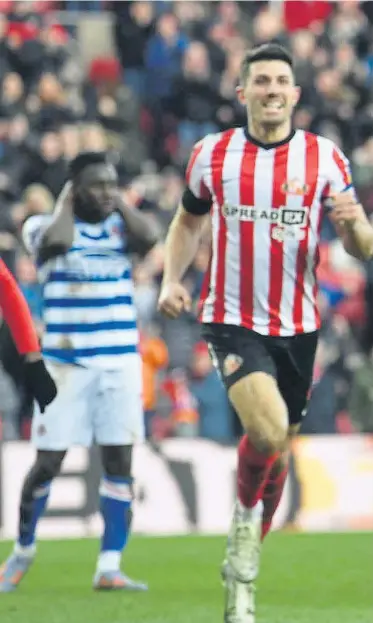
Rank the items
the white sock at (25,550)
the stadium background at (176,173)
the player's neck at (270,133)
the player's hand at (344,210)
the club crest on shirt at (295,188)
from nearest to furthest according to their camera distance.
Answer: the player's hand at (344,210) < the club crest on shirt at (295,188) < the player's neck at (270,133) < the white sock at (25,550) < the stadium background at (176,173)

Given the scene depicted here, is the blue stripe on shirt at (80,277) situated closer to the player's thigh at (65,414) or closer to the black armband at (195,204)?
the player's thigh at (65,414)

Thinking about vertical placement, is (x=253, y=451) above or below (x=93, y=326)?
below

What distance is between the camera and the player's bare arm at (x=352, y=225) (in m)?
6.76

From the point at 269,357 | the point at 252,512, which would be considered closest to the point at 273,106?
the point at 269,357

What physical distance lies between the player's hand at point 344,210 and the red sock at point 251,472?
35.4 inches

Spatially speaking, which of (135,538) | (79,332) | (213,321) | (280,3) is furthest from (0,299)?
(280,3)

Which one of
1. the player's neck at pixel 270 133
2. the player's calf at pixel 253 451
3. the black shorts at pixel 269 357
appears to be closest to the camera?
the player's calf at pixel 253 451

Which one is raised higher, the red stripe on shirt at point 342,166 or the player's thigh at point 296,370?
the red stripe on shirt at point 342,166

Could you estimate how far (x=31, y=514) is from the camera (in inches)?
325

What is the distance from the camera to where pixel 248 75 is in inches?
281

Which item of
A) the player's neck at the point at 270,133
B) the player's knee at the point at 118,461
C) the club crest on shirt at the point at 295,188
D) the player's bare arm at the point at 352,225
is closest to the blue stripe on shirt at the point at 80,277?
the player's knee at the point at 118,461

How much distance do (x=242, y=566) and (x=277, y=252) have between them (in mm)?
1336

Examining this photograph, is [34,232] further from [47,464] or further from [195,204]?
[195,204]

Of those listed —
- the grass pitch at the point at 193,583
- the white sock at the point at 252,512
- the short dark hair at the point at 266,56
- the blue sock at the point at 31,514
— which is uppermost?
the short dark hair at the point at 266,56
